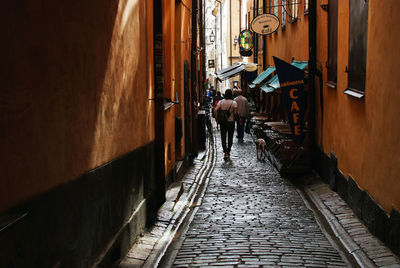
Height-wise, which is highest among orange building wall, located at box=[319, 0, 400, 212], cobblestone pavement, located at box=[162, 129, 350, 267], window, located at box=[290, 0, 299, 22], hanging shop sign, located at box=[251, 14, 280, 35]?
window, located at box=[290, 0, 299, 22]

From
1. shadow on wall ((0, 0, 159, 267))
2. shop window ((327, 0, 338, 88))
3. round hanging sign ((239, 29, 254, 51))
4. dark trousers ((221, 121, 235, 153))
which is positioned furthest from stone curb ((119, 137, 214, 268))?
round hanging sign ((239, 29, 254, 51))

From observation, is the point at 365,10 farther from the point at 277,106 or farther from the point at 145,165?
the point at 277,106

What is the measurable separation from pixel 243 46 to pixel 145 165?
2412cm

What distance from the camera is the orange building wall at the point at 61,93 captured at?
10.9 feet

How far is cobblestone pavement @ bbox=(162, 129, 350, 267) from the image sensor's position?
6.60m

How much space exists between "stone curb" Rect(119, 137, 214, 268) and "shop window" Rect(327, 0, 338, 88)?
3553 mm

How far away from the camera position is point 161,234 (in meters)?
7.93

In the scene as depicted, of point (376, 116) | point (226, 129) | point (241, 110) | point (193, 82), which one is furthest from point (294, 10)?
point (376, 116)

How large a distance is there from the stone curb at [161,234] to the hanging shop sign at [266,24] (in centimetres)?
698

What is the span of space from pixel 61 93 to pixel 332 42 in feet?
27.2

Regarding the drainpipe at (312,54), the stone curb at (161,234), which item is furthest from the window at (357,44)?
the stone curb at (161,234)

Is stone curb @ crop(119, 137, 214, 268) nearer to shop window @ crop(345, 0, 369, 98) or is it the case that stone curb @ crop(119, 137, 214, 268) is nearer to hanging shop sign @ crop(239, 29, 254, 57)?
shop window @ crop(345, 0, 369, 98)

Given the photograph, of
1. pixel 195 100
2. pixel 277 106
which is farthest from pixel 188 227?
pixel 277 106

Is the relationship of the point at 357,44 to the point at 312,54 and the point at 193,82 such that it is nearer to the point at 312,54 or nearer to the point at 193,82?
the point at 312,54
